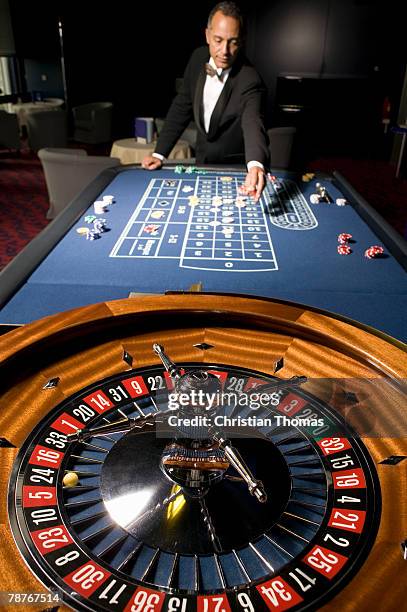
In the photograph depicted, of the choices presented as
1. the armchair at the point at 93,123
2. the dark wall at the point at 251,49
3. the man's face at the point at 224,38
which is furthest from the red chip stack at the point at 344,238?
the armchair at the point at 93,123

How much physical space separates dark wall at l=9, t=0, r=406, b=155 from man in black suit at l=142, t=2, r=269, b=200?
667 centimetres

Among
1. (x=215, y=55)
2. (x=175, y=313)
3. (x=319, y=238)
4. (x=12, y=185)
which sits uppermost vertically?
(x=215, y=55)

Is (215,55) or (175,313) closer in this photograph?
(175,313)

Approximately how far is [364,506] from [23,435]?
1.87ft

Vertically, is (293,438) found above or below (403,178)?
above

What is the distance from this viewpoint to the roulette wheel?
65cm

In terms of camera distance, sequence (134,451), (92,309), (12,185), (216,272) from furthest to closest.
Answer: (12,185) → (216,272) → (92,309) → (134,451)

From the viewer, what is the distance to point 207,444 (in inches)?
Result: 29.4

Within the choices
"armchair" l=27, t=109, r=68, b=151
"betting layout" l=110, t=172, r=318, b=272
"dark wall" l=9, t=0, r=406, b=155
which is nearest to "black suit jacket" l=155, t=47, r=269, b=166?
"betting layout" l=110, t=172, r=318, b=272

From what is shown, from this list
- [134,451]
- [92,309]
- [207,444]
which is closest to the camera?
[207,444]

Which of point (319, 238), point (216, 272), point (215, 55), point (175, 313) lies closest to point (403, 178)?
point (215, 55)

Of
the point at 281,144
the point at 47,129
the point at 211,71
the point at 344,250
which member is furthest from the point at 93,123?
the point at 344,250

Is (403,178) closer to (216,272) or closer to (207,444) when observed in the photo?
(216,272)

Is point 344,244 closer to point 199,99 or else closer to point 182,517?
point 182,517
